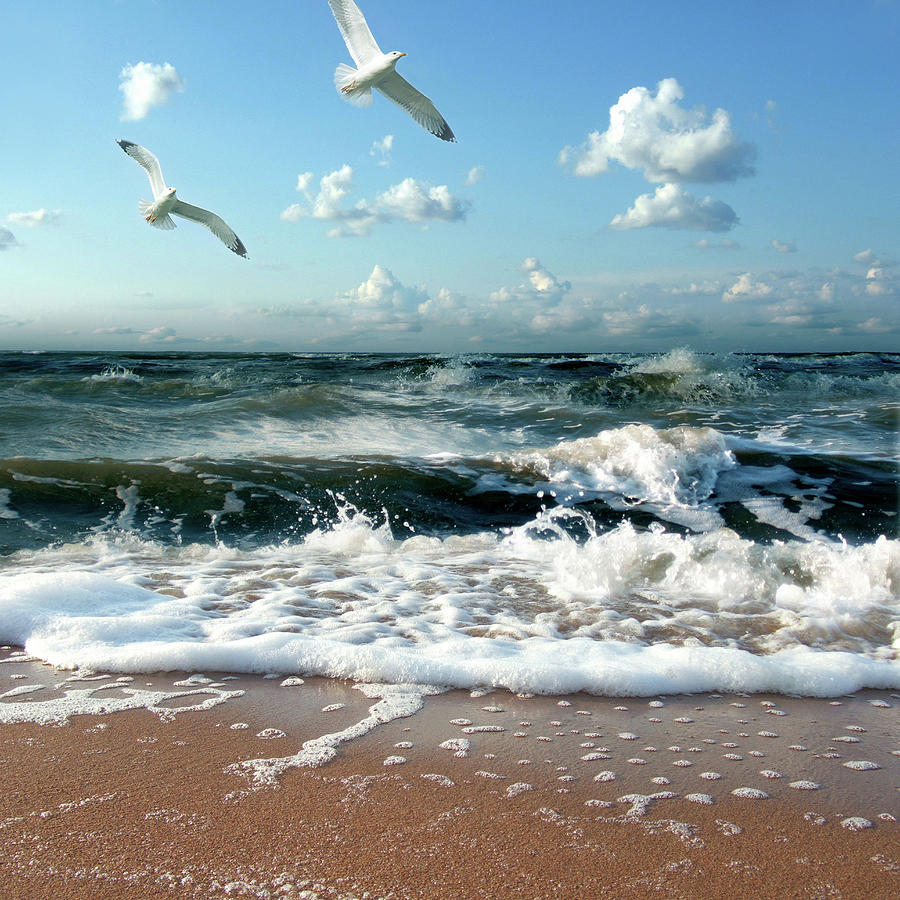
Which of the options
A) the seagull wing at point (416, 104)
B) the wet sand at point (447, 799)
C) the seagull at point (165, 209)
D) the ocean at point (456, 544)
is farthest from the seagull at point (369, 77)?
the wet sand at point (447, 799)

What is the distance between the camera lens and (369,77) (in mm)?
9609

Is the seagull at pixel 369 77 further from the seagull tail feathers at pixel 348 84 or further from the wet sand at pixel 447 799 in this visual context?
the wet sand at pixel 447 799

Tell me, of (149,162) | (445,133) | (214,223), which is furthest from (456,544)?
(149,162)

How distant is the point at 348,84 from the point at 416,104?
3.20 ft

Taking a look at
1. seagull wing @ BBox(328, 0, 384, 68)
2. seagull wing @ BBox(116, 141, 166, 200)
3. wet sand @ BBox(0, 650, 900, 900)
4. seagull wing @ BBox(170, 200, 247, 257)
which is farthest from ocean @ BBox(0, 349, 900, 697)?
seagull wing @ BBox(328, 0, 384, 68)

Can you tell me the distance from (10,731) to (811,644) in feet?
12.3

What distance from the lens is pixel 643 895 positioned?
1701mm

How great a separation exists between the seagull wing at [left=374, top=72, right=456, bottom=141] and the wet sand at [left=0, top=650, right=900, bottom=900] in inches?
349

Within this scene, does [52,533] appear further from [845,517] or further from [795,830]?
[845,517]

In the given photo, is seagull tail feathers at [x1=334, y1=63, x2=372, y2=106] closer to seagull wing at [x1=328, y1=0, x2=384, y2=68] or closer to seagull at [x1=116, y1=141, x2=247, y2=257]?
seagull wing at [x1=328, y1=0, x2=384, y2=68]

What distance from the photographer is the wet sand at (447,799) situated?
1.75 m

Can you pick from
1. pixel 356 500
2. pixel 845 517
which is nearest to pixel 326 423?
pixel 356 500

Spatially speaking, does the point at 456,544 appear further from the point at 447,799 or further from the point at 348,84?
the point at 348,84

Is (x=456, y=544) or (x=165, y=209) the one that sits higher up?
(x=165, y=209)
